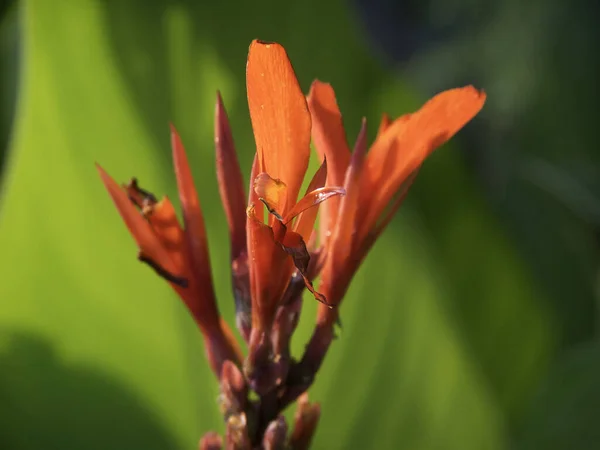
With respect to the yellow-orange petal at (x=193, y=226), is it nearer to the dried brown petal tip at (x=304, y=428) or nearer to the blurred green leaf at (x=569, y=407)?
the dried brown petal tip at (x=304, y=428)

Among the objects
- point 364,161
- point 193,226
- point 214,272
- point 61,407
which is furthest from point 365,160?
point 61,407

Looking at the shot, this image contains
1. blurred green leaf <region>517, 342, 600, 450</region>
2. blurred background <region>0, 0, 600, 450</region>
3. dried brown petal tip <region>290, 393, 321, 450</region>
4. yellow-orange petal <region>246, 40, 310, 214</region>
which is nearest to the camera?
yellow-orange petal <region>246, 40, 310, 214</region>

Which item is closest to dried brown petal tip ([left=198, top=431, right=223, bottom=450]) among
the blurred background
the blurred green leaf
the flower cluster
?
the flower cluster

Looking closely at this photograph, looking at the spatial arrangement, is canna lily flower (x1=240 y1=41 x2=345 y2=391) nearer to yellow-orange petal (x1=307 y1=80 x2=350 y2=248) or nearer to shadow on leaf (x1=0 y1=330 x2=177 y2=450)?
yellow-orange petal (x1=307 y1=80 x2=350 y2=248)

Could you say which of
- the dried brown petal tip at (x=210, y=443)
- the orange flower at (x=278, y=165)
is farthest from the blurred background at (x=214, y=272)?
the orange flower at (x=278, y=165)

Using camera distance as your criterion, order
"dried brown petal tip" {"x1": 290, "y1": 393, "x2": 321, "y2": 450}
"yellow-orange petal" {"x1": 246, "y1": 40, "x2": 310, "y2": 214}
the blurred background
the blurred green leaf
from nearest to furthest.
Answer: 1. "yellow-orange petal" {"x1": 246, "y1": 40, "x2": 310, "y2": 214}
2. "dried brown petal tip" {"x1": 290, "y1": 393, "x2": 321, "y2": 450}
3. the blurred background
4. the blurred green leaf

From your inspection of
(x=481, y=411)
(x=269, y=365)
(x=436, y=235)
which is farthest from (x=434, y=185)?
(x=269, y=365)

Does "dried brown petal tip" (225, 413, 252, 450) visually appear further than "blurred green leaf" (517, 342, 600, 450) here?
No

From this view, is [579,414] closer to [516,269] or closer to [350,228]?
[516,269]
